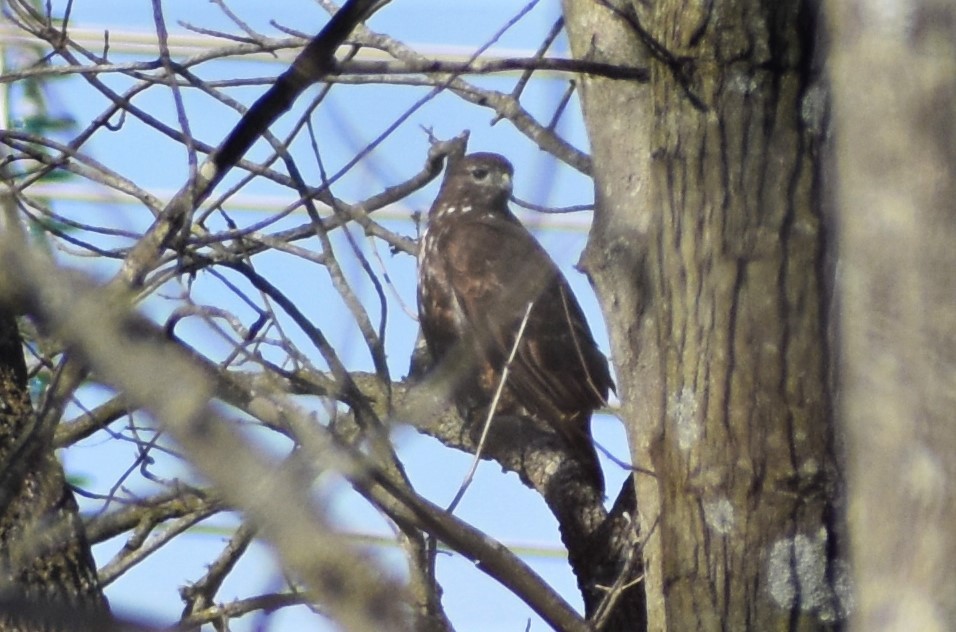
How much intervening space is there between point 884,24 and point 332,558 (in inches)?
24.9

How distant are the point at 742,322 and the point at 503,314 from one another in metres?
2.92

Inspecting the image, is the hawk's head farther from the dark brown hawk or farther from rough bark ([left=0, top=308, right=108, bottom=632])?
rough bark ([left=0, top=308, right=108, bottom=632])

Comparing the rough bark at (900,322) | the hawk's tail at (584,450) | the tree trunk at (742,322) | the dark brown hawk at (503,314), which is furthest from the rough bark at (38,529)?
the rough bark at (900,322)

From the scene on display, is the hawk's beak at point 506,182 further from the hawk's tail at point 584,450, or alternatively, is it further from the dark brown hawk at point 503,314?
the hawk's tail at point 584,450

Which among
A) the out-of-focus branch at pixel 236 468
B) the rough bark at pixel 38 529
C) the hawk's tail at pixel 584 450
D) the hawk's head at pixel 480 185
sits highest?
the hawk's head at pixel 480 185

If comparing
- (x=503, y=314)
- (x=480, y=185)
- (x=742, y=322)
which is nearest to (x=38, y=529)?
(x=742, y=322)

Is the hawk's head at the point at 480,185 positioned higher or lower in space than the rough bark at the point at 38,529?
higher

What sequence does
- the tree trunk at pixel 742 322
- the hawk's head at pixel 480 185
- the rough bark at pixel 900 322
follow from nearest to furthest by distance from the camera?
the rough bark at pixel 900 322, the tree trunk at pixel 742 322, the hawk's head at pixel 480 185

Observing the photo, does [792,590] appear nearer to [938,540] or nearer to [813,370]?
[813,370]

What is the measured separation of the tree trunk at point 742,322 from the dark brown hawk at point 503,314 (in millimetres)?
2252

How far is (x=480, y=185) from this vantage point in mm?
5852

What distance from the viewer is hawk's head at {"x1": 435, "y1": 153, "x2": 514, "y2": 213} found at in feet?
19.1

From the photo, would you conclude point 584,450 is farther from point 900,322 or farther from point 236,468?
point 900,322

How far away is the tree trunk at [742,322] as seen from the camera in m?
2.02
